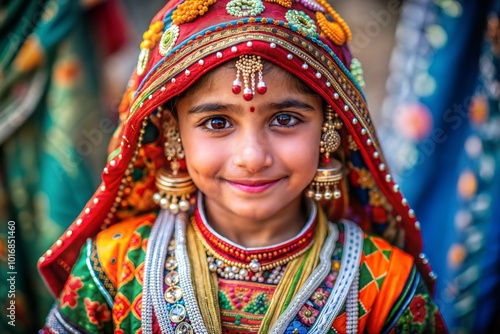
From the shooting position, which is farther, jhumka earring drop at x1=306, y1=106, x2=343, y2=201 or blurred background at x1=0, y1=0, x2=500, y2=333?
blurred background at x1=0, y1=0, x2=500, y2=333

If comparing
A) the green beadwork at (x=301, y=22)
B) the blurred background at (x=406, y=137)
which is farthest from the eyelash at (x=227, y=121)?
the blurred background at (x=406, y=137)

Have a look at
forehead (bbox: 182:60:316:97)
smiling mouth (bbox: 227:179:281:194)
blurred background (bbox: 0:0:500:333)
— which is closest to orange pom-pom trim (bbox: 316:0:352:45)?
forehead (bbox: 182:60:316:97)

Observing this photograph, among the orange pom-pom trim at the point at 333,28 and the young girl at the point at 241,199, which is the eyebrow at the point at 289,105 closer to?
the young girl at the point at 241,199

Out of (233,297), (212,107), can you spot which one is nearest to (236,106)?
(212,107)

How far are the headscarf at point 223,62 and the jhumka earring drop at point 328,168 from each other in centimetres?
4

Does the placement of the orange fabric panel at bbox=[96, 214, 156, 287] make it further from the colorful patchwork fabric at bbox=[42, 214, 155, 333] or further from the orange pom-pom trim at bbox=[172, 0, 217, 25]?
the orange pom-pom trim at bbox=[172, 0, 217, 25]

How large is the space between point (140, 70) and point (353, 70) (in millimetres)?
678

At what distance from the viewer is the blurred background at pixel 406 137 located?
2934 mm

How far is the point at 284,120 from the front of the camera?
1797 mm

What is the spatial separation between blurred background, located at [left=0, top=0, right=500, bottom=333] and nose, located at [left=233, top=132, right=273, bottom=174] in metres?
1.61

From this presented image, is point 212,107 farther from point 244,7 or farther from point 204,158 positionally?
point 244,7

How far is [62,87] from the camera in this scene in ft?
10.2

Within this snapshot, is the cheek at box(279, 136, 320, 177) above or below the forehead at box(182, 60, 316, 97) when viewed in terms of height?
below

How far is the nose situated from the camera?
1697 mm
